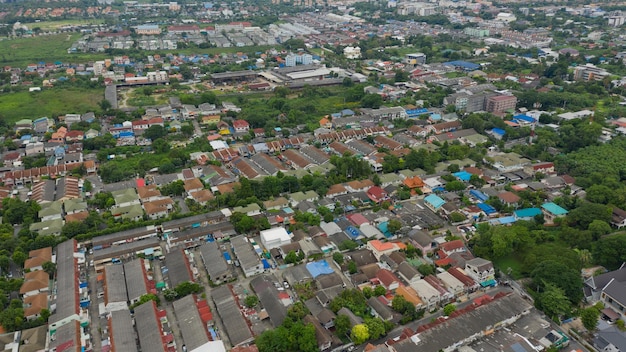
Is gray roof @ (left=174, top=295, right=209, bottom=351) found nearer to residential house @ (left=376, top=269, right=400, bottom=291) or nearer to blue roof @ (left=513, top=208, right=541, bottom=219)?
residential house @ (left=376, top=269, right=400, bottom=291)

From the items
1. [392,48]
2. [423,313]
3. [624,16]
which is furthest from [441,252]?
[624,16]

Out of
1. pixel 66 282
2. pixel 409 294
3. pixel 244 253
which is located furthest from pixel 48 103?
pixel 409 294

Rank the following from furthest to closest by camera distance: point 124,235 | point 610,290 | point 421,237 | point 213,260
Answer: point 124,235 < point 421,237 < point 213,260 < point 610,290

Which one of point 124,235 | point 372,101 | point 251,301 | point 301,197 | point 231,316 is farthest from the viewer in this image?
point 372,101

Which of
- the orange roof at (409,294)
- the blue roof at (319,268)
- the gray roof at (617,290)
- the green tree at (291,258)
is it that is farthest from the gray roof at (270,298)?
the gray roof at (617,290)

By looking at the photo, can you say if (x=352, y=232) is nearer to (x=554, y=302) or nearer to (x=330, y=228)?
(x=330, y=228)

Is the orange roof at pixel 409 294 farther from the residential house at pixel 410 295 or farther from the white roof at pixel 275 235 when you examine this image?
the white roof at pixel 275 235

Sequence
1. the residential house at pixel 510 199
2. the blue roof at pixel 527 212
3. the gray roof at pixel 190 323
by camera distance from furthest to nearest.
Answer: the residential house at pixel 510 199
the blue roof at pixel 527 212
the gray roof at pixel 190 323
